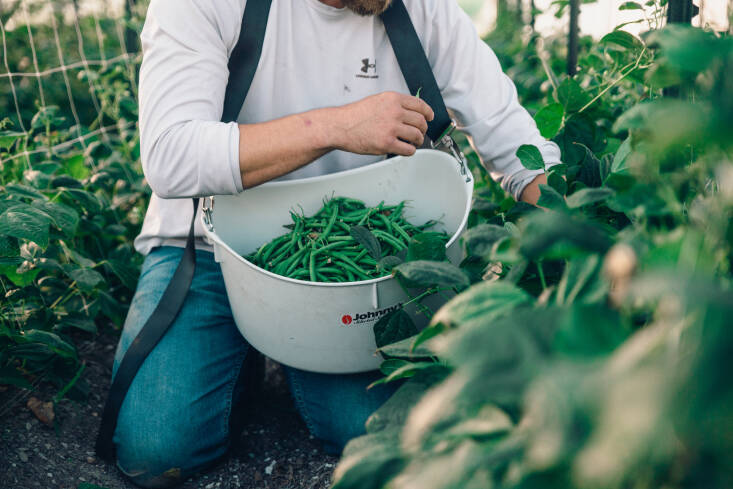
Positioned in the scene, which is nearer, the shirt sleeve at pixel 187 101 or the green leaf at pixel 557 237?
the green leaf at pixel 557 237

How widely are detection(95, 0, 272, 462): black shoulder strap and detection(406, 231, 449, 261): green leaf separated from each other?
27.6 inches

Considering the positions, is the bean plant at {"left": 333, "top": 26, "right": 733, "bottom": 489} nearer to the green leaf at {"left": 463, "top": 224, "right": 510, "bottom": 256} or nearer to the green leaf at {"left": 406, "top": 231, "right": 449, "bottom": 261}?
the green leaf at {"left": 463, "top": 224, "right": 510, "bottom": 256}

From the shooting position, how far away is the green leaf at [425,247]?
1185mm

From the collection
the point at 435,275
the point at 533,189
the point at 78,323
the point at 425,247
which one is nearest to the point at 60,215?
the point at 78,323

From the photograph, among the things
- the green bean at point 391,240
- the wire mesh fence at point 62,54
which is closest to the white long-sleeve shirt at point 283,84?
the green bean at point 391,240

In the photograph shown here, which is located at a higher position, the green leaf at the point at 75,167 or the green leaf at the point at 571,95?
the green leaf at the point at 571,95

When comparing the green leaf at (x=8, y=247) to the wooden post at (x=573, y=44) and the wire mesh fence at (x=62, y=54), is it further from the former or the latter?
the wooden post at (x=573, y=44)

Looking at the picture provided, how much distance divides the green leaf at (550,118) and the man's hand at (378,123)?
0.29 metres

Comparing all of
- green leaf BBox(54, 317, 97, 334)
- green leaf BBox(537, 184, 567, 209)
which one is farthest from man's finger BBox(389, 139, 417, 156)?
green leaf BBox(54, 317, 97, 334)

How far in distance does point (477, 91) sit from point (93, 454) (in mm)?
1463

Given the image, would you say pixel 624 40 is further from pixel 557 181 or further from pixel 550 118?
pixel 557 181

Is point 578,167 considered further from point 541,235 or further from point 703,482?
point 703,482

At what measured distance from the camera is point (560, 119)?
1487 millimetres

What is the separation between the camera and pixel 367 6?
5.31 ft
